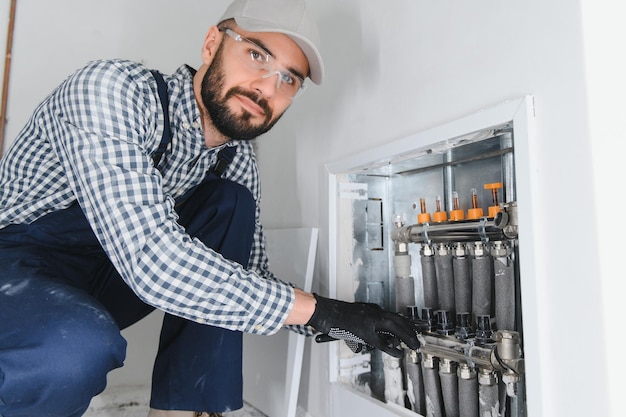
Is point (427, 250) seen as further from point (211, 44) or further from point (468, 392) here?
point (211, 44)

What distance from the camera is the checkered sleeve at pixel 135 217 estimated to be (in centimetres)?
79

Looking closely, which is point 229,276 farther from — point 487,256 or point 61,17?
point 61,17

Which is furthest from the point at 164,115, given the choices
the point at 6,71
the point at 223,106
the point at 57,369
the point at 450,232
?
the point at 6,71

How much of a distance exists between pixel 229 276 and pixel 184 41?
1.39 metres

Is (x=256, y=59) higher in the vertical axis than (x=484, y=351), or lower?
higher

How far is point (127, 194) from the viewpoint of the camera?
0.80 m

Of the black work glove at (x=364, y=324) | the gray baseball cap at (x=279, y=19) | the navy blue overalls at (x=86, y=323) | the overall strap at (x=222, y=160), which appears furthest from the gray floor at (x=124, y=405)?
the gray baseball cap at (x=279, y=19)

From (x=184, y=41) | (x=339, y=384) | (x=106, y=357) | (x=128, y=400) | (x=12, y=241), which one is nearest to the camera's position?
(x=106, y=357)

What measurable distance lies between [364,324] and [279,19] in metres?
0.68

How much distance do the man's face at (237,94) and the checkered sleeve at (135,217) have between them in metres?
0.20

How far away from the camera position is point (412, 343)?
914 mm

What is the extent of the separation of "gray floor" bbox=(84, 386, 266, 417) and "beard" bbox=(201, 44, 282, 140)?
865 millimetres

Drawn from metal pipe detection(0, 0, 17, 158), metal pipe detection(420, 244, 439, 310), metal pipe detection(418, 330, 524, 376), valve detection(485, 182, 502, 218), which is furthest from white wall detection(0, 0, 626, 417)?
metal pipe detection(0, 0, 17, 158)

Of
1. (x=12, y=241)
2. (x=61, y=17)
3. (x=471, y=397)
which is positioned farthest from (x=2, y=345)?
(x=61, y=17)
